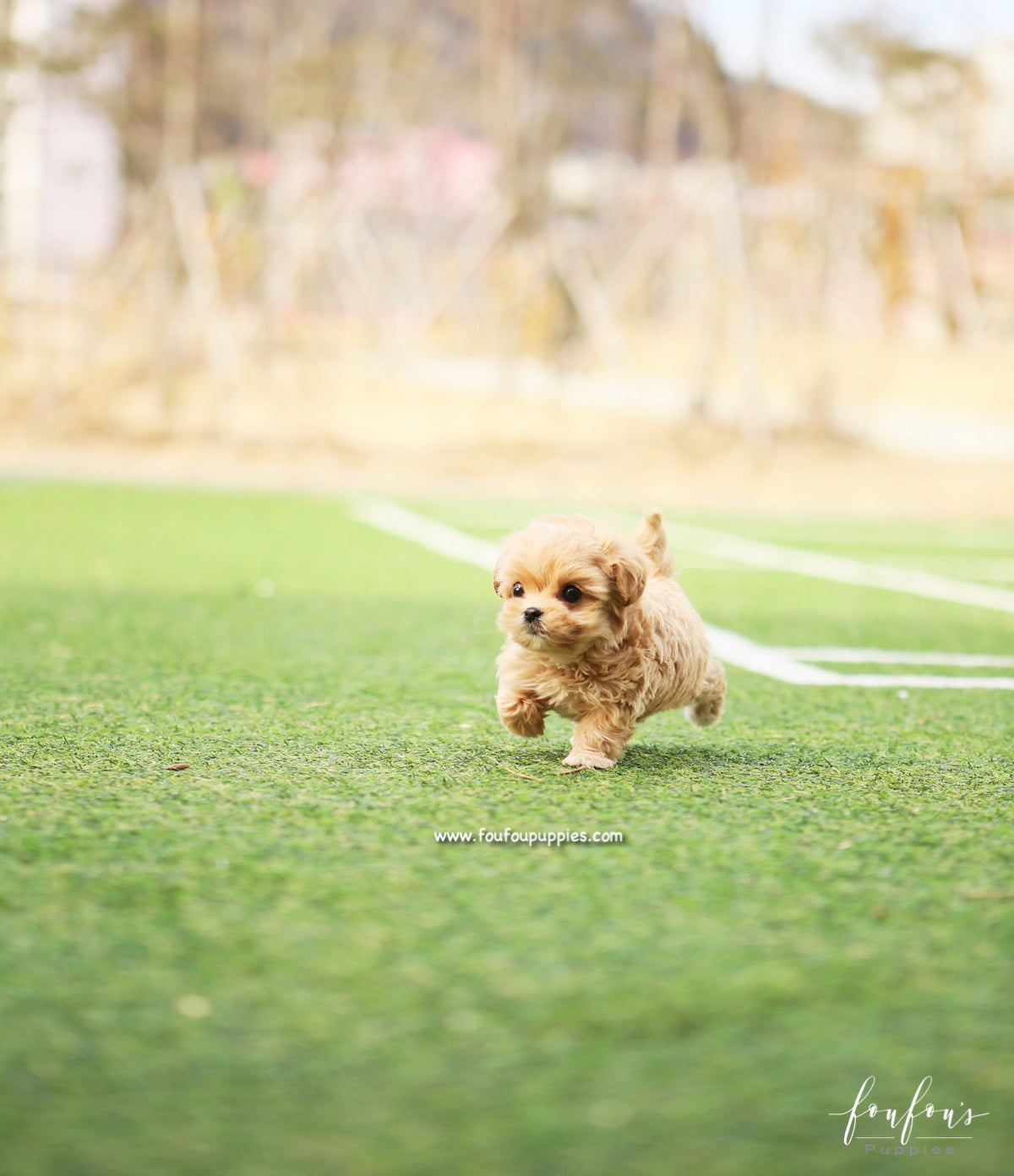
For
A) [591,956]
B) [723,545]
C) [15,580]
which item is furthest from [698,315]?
[591,956]

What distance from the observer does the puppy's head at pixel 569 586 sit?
280 centimetres

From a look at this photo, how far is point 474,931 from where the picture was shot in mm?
1902

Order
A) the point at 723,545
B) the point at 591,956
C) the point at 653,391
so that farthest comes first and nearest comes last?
the point at 653,391 → the point at 723,545 → the point at 591,956

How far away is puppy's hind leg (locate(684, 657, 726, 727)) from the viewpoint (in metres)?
3.28

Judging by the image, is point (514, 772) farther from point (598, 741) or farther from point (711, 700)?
point (711, 700)

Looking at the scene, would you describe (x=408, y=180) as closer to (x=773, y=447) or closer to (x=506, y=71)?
(x=506, y=71)

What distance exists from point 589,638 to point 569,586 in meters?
0.10

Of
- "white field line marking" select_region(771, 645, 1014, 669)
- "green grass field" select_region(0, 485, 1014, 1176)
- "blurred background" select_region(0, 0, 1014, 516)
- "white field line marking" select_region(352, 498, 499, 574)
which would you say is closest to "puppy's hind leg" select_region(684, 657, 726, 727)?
"green grass field" select_region(0, 485, 1014, 1176)

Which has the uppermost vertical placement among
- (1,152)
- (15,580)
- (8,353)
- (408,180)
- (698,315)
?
(408,180)

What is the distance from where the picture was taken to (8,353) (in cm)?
1438

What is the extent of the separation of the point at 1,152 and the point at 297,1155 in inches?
584

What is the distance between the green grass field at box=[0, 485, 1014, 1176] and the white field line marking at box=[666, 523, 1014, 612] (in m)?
2.49

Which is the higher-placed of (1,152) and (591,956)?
(1,152)

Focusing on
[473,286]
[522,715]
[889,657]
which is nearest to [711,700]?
[522,715]
